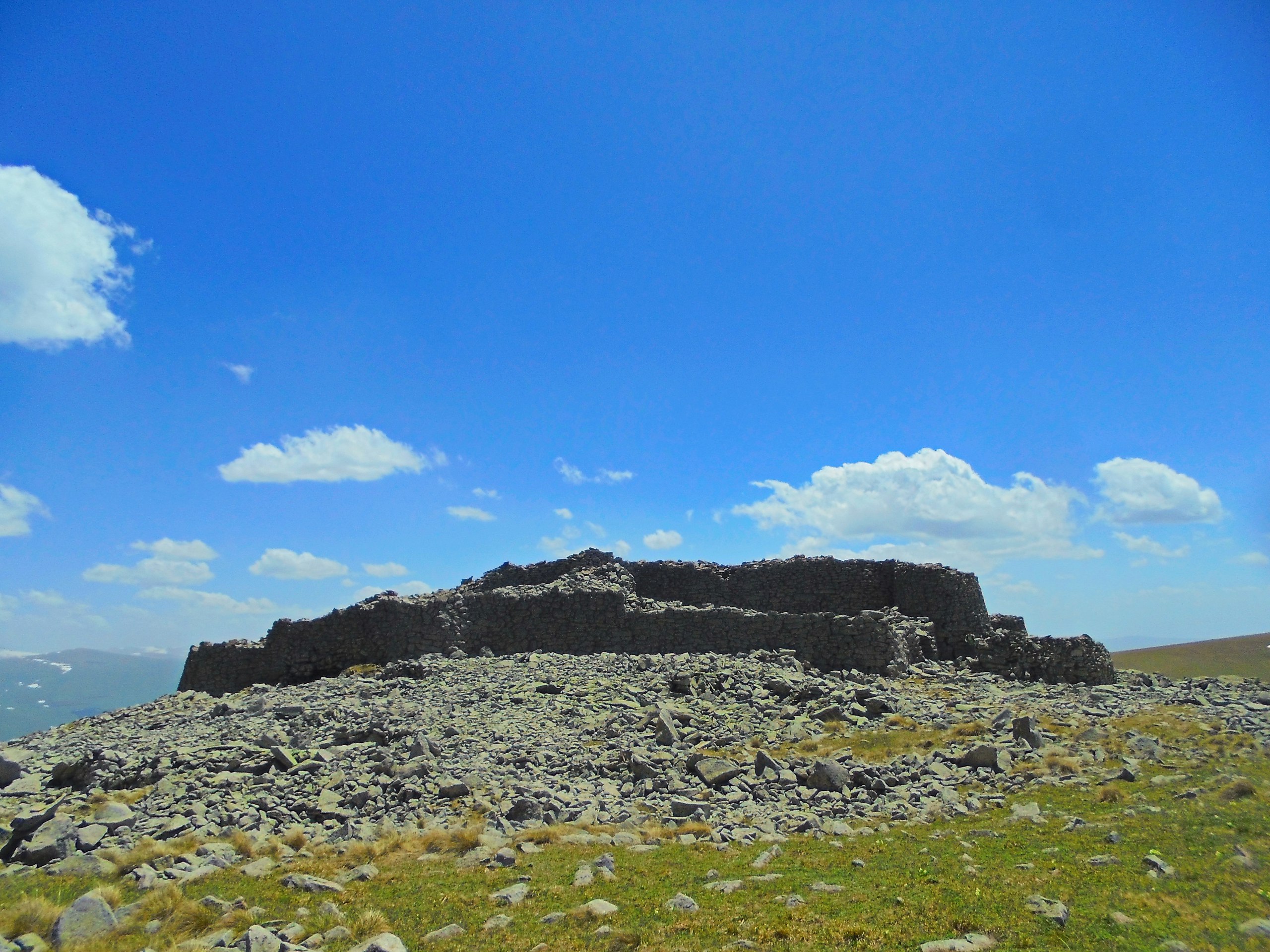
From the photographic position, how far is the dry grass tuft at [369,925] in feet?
29.9

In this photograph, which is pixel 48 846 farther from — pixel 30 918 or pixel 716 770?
pixel 716 770

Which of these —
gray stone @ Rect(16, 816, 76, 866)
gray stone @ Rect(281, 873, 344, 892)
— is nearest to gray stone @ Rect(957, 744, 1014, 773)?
gray stone @ Rect(281, 873, 344, 892)

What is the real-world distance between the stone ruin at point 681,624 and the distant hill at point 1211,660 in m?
5.37

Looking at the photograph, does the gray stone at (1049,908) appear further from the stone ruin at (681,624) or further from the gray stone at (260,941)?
the stone ruin at (681,624)

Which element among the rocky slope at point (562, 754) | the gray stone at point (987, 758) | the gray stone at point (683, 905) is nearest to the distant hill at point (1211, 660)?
the rocky slope at point (562, 754)

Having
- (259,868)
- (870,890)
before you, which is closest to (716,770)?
(870,890)

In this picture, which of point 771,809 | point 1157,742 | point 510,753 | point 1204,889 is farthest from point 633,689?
point 1204,889

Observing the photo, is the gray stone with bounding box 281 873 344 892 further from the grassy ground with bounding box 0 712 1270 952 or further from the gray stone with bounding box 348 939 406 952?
the gray stone with bounding box 348 939 406 952

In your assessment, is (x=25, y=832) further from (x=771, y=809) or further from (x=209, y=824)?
(x=771, y=809)

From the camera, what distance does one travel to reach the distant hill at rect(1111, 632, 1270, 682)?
1104 inches

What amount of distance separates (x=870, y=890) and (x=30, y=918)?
34.6ft

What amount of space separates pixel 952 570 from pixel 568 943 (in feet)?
89.7

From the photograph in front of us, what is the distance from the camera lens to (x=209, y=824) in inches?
541

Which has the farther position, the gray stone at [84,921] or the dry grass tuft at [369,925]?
the dry grass tuft at [369,925]
